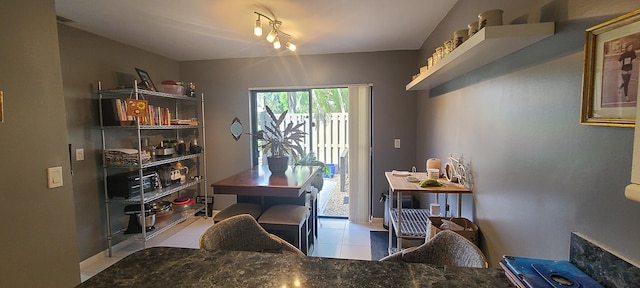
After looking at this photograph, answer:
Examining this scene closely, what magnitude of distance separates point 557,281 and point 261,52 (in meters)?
3.57

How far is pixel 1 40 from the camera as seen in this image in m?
1.36

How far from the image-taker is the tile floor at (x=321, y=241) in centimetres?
292

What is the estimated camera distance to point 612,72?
937mm

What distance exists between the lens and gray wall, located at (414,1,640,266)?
941 millimetres

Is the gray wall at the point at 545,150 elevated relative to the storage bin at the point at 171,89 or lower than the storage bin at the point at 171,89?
lower

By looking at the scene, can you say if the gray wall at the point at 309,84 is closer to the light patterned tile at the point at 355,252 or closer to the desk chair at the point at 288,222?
the light patterned tile at the point at 355,252

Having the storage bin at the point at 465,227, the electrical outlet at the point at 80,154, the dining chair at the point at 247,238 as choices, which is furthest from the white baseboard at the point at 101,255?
the storage bin at the point at 465,227

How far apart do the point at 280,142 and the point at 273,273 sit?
1.79 m

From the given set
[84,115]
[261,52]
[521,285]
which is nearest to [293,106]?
[261,52]

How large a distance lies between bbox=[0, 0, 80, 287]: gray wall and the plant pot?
145 centimetres

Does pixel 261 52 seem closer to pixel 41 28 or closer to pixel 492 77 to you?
pixel 41 28

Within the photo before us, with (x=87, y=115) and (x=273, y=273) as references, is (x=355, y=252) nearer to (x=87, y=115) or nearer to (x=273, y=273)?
(x=273, y=273)

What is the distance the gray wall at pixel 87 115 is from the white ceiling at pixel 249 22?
0.16 metres

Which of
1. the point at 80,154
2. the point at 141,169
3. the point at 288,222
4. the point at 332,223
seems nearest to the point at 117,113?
the point at 80,154
